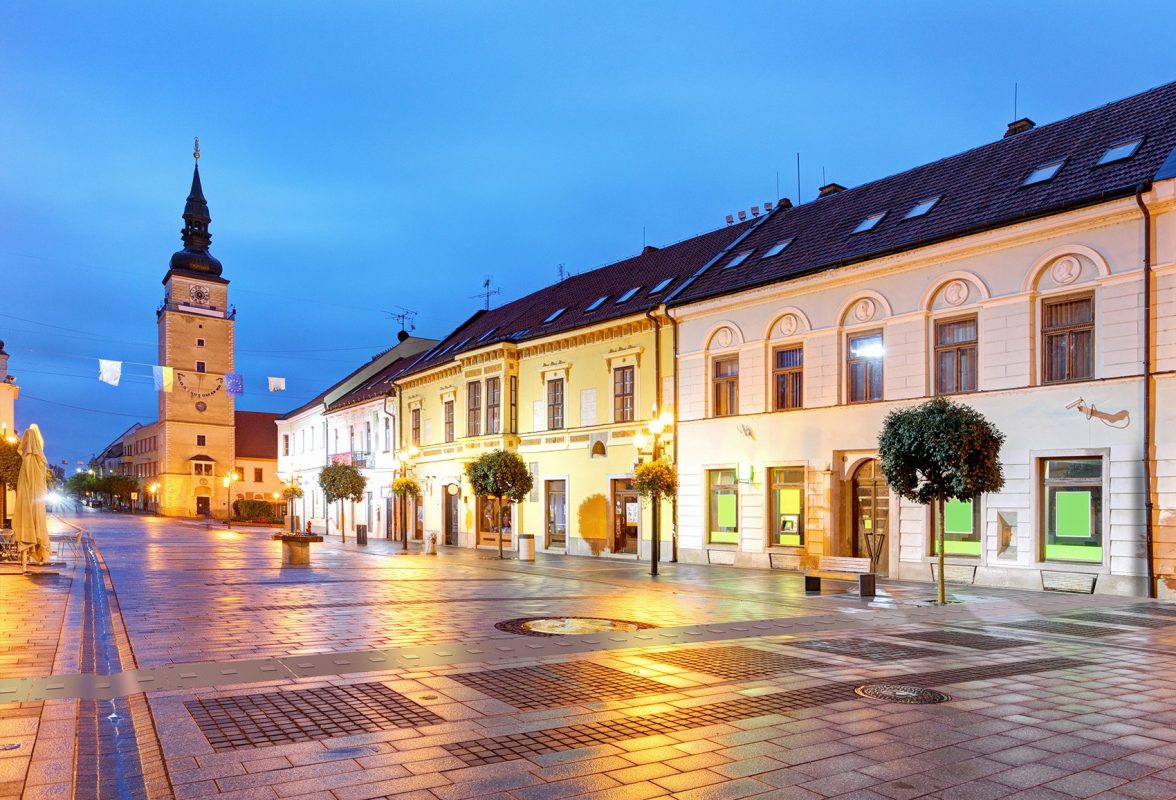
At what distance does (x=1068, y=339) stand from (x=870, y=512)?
600 centimetres

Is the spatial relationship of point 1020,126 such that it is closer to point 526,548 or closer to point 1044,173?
point 1044,173

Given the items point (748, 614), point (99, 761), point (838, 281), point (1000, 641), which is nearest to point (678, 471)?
point (838, 281)

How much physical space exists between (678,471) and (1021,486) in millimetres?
10114

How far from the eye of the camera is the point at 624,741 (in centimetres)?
684

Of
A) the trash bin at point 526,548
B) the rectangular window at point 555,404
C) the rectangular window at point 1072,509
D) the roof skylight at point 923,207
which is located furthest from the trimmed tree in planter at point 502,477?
the rectangular window at point 1072,509

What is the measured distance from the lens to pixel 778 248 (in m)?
25.8

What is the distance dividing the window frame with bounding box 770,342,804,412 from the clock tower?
7537 centimetres

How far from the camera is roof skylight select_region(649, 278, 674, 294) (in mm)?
29258

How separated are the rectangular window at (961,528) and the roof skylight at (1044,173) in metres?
6.73

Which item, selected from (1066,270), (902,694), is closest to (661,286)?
(1066,270)

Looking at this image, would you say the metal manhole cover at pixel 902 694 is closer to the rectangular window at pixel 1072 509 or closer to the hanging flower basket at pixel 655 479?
the rectangular window at pixel 1072 509

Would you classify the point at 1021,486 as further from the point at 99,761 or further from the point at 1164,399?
the point at 99,761

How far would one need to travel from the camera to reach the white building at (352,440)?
45.1 metres

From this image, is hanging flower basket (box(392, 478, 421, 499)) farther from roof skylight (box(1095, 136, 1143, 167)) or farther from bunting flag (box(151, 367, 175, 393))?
roof skylight (box(1095, 136, 1143, 167))
